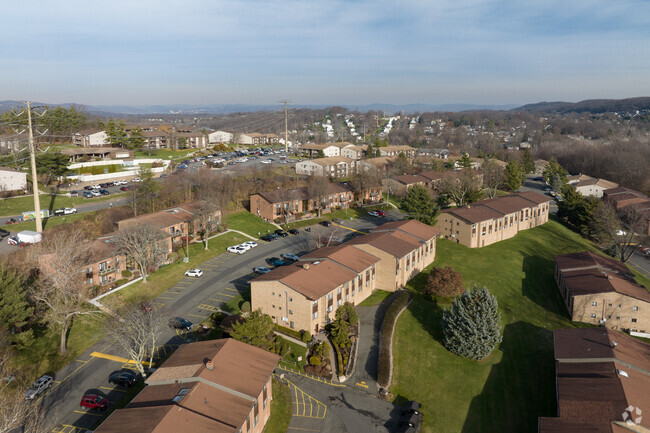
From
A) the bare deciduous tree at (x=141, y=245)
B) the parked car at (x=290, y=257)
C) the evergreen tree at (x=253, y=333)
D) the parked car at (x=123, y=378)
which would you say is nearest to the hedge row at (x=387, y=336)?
the evergreen tree at (x=253, y=333)

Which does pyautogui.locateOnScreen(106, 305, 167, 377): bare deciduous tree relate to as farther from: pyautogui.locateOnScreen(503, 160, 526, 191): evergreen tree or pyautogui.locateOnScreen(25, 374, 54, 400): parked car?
pyautogui.locateOnScreen(503, 160, 526, 191): evergreen tree

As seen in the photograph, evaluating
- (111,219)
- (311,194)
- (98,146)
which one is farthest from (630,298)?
(98,146)

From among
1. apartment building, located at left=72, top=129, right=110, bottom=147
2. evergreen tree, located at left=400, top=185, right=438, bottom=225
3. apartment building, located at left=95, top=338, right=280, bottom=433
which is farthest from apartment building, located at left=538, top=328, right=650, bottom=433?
apartment building, located at left=72, top=129, right=110, bottom=147

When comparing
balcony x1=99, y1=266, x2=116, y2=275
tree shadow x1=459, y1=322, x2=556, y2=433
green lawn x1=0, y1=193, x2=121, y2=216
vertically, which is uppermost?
green lawn x1=0, y1=193, x2=121, y2=216

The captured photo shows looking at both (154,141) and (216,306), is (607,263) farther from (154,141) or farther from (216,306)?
(154,141)

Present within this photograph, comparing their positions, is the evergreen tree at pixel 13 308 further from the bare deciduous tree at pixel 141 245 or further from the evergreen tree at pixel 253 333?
the evergreen tree at pixel 253 333
